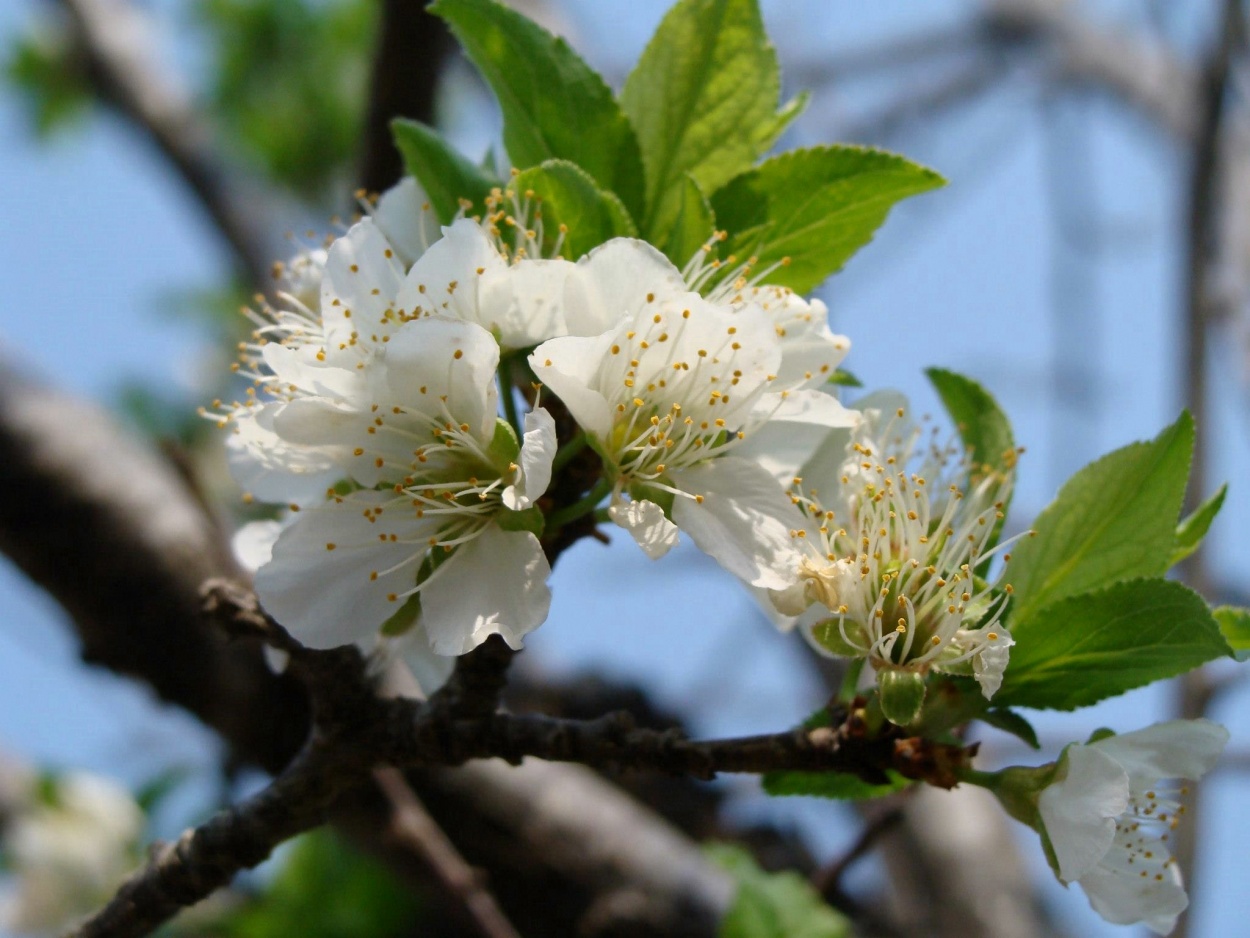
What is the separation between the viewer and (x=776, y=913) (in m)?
1.67

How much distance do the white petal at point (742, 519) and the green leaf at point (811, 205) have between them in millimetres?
214

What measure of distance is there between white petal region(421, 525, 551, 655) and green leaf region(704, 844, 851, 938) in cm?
96

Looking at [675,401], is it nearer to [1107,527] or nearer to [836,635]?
[836,635]

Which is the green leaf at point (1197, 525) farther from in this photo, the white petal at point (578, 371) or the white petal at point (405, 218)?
the white petal at point (405, 218)

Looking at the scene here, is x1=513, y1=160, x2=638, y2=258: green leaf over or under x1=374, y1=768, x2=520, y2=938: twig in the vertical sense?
over

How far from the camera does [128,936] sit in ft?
3.42


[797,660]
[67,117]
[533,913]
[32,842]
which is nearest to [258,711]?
[533,913]

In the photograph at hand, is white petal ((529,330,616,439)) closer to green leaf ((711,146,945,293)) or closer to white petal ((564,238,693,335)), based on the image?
white petal ((564,238,693,335))

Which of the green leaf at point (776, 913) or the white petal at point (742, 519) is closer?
the white petal at point (742, 519)

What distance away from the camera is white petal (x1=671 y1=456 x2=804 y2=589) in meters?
0.92

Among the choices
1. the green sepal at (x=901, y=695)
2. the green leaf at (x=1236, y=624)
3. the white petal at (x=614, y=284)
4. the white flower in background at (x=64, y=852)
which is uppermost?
the white petal at (x=614, y=284)

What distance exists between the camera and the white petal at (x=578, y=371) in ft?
2.89

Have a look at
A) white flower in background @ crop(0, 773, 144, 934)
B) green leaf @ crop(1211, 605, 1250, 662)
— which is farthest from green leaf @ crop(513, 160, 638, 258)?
white flower in background @ crop(0, 773, 144, 934)

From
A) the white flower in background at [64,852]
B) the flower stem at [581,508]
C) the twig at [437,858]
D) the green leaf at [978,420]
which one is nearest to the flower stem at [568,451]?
the flower stem at [581,508]
